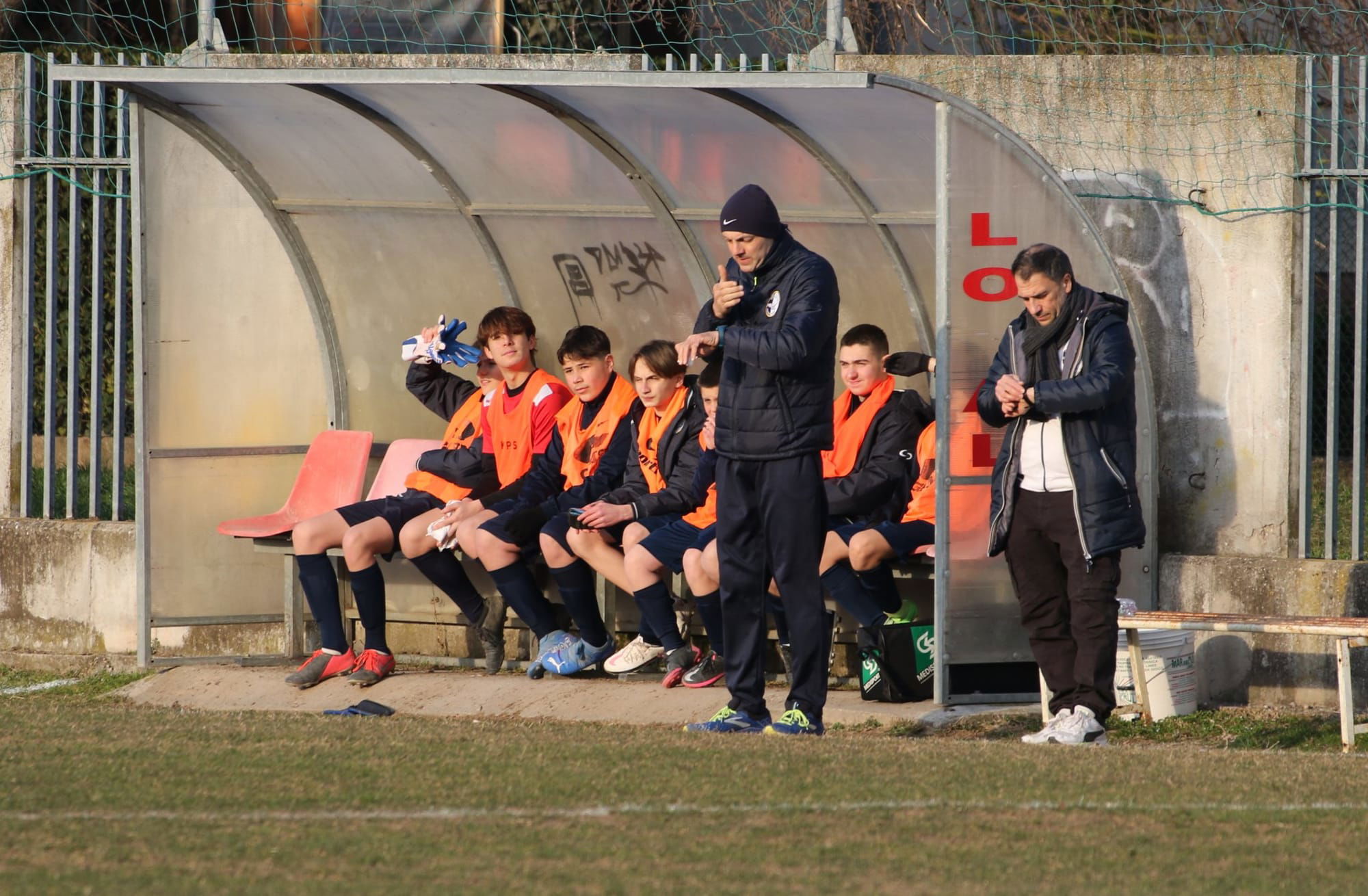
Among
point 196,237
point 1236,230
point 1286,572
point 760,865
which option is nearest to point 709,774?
point 760,865

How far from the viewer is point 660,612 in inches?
305

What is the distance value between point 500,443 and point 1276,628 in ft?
11.9

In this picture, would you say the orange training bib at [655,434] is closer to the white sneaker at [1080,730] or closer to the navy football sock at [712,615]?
the navy football sock at [712,615]

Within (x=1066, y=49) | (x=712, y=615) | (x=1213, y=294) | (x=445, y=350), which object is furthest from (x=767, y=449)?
(x=1066, y=49)

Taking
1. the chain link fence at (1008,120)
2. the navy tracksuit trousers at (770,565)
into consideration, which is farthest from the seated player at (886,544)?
the chain link fence at (1008,120)

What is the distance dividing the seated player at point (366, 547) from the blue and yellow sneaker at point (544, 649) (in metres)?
0.52

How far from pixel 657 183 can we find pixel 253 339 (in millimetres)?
2130

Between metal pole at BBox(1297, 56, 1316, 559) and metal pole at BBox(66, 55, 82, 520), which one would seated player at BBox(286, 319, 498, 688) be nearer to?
metal pole at BBox(66, 55, 82, 520)

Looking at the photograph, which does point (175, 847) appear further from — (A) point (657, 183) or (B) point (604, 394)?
(A) point (657, 183)

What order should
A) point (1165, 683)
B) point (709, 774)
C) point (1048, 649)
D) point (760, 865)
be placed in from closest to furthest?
1. point (760, 865)
2. point (709, 774)
3. point (1048, 649)
4. point (1165, 683)

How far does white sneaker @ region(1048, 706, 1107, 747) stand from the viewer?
20.0 feet

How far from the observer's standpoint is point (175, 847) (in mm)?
4148

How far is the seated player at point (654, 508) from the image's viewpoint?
767cm

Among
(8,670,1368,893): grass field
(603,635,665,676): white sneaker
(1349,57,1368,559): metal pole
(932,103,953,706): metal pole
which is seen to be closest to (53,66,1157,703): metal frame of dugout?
(932,103,953,706): metal pole
